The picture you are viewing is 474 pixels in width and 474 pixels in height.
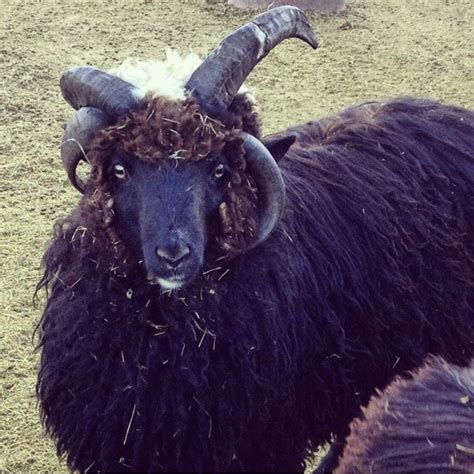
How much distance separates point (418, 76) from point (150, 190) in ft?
21.6

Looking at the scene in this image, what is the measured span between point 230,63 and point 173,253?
0.86m

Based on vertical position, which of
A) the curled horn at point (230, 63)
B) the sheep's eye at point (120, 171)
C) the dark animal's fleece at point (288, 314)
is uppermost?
the curled horn at point (230, 63)

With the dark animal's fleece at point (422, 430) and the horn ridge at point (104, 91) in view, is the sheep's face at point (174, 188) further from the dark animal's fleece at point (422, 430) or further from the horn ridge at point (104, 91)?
the dark animal's fleece at point (422, 430)

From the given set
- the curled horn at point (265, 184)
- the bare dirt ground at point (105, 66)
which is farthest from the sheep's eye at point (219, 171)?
the bare dirt ground at point (105, 66)

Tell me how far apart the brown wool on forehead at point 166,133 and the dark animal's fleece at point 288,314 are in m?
0.22

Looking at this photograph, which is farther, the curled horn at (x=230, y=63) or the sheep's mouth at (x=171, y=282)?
the curled horn at (x=230, y=63)

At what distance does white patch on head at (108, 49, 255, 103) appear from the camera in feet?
Result: 10.6

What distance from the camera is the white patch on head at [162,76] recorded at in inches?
127

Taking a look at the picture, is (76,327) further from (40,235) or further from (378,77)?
(378,77)

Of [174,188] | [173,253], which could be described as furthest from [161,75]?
[173,253]

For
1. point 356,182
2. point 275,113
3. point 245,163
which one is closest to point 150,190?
point 245,163

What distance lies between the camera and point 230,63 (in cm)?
324

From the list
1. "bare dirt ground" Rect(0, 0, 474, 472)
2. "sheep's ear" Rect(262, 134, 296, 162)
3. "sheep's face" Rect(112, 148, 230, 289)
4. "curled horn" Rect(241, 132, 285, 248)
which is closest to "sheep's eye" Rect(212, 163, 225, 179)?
"sheep's face" Rect(112, 148, 230, 289)

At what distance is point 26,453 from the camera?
438 centimetres
